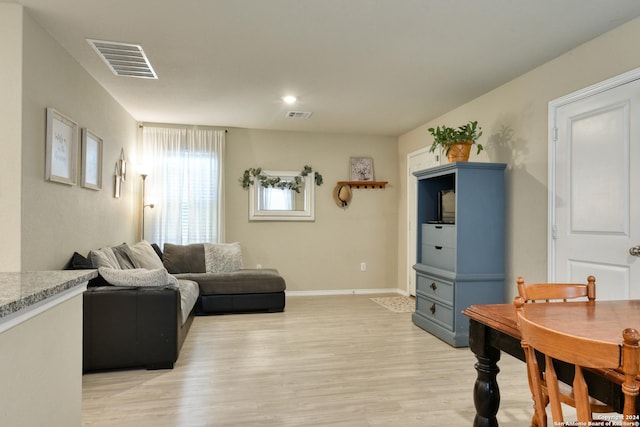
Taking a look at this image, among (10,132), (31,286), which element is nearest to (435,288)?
(31,286)

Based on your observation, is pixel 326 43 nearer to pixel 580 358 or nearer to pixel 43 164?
pixel 43 164

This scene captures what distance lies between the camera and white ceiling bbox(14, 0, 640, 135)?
2479 millimetres

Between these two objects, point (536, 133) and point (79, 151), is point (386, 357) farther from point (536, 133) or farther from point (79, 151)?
point (79, 151)

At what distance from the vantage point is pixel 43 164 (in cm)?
277

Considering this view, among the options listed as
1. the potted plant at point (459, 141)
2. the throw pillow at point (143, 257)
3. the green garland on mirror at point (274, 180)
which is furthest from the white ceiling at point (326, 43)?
the throw pillow at point (143, 257)

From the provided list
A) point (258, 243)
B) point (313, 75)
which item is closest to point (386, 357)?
point (313, 75)

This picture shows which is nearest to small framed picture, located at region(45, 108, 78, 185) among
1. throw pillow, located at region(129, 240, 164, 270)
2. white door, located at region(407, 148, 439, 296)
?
throw pillow, located at region(129, 240, 164, 270)

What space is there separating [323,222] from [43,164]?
395 centimetres

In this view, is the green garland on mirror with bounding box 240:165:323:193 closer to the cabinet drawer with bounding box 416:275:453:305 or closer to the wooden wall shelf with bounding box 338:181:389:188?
the wooden wall shelf with bounding box 338:181:389:188

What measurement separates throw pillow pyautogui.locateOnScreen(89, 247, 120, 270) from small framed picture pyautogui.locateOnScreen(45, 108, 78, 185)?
630 millimetres

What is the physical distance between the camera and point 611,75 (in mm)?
2748

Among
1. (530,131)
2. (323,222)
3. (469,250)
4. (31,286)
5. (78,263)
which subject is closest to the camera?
(31,286)

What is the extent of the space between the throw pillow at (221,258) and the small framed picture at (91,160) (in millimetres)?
1691

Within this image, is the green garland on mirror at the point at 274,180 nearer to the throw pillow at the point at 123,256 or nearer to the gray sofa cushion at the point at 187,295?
the gray sofa cushion at the point at 187,295
